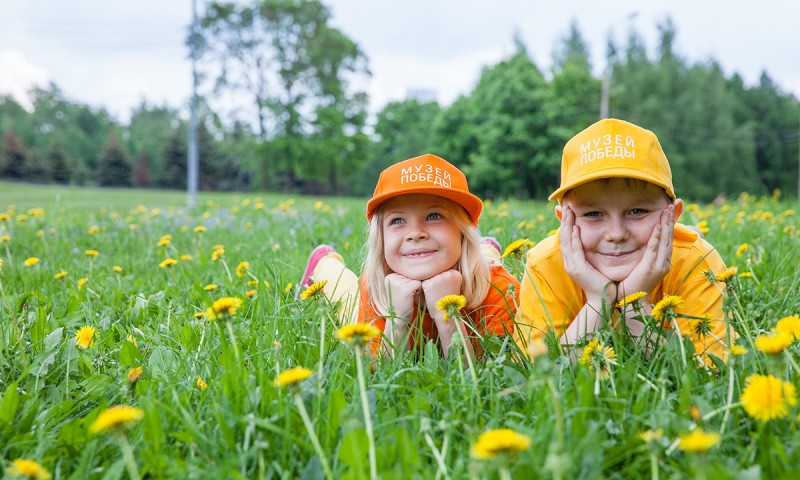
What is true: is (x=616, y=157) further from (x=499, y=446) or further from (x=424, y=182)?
(x=499, y=446)

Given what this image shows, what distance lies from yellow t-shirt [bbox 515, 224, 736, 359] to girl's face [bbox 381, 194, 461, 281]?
308 mm

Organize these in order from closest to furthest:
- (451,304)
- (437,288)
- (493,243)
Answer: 1. (451,304)
2. (437,288)
3. (493,243)

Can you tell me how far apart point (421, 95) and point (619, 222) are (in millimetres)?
57581

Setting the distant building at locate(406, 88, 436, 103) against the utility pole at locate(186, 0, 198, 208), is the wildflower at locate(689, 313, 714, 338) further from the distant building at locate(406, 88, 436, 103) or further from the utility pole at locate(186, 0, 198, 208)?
the distant building at locate(406, 88, 436, 103)

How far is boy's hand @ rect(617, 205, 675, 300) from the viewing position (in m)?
1.61

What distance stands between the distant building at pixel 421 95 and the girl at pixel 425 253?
162 feet

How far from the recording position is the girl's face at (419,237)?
6.68ft

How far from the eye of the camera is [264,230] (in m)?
4.60

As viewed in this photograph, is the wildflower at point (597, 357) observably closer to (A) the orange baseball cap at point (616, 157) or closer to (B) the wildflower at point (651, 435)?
(B) the wildflower at point (651, 435)

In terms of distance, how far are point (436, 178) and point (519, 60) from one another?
32478 mm

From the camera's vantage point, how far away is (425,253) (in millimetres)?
2064

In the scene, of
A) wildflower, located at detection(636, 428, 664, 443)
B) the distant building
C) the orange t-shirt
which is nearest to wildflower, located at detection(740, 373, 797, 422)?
wildflower, located at detection(636, 428, 664, 443)

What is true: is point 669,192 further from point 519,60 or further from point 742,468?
point 519,60

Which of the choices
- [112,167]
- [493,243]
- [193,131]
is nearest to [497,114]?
[193,131]
